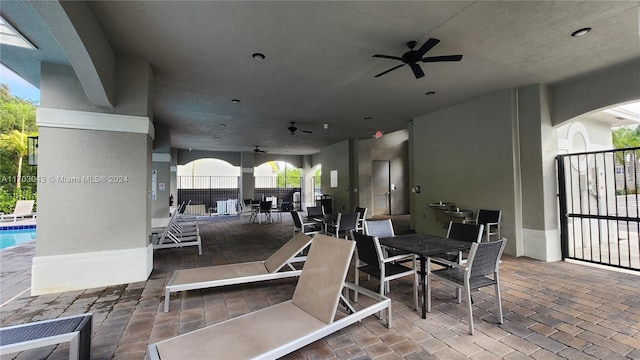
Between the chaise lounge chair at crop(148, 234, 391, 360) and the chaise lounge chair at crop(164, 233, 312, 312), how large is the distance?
73 cm

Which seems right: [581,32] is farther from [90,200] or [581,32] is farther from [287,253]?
[90,200]

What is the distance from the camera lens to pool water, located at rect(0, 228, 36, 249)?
724 cm

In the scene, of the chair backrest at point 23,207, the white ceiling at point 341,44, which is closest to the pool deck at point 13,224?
the chair backrest at point 23,207

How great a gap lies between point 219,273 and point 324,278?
1612 mm

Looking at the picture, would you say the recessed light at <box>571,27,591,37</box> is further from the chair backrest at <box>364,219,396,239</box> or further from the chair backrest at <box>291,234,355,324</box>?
the chair backrest at <box>291,234,355,324</box>

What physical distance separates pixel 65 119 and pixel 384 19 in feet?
13.8

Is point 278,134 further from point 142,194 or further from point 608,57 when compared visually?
point 608,57

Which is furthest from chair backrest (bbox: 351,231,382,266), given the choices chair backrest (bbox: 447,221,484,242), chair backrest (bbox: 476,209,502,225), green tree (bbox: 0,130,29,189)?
green tree (bbox: 0,130,29,189)

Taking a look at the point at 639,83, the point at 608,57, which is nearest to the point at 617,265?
the point at 639,83

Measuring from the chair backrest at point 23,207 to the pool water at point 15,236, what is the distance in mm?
1753

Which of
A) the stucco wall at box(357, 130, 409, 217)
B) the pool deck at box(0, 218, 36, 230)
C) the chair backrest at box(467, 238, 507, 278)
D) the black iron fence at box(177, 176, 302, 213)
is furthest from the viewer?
the black iron fence at box(177, 176, 302, 213)

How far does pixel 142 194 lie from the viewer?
3.76 metres

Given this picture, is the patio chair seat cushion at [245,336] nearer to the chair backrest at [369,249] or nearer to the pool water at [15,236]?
the chair backrest at [369,249]

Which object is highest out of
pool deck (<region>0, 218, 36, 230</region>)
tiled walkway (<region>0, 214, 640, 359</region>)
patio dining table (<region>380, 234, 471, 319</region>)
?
patio dining table (<region>380, 234, 471, 319</region>)
